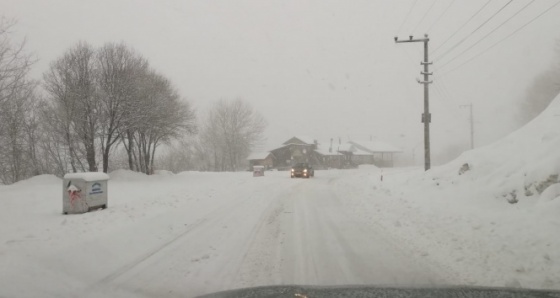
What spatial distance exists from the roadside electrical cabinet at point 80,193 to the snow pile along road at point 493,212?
8.43 meters

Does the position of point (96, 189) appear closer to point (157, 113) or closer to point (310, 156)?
point (157, 113)

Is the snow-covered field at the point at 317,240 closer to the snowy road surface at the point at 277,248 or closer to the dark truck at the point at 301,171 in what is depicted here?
the snowy road surface at the point at 277,248

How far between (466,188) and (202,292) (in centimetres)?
993

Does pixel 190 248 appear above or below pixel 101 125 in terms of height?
below

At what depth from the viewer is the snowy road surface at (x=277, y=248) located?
18.3 feet

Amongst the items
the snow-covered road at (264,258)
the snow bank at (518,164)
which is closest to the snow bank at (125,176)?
the snow-covered road at (264,258)

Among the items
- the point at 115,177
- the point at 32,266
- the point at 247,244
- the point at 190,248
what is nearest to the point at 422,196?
the point at 247,244

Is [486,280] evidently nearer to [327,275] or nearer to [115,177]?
[327,275]

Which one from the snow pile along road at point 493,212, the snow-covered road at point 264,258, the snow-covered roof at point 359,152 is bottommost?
the snow-covered road at point 264,258

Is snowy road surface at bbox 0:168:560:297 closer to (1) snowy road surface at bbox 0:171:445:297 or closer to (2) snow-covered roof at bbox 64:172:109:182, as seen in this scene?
(1) snowy road surface at bbox 0:171:445:297

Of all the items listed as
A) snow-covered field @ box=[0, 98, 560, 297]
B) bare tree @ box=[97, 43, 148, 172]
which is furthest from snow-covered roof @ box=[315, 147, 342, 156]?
snow-covered field @ box=[0, 98, 560, 297]

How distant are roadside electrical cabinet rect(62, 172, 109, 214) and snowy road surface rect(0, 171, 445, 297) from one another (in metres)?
0.53

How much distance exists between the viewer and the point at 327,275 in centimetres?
587

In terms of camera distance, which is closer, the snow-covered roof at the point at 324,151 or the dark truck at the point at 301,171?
the dark truck at the point at 301,171
